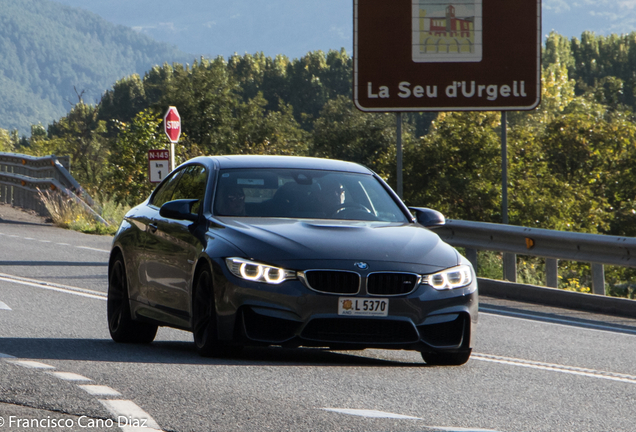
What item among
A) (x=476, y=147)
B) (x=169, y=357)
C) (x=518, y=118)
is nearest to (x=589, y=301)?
(x=169, y=357)

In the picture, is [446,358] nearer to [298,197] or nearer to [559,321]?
[298,197]

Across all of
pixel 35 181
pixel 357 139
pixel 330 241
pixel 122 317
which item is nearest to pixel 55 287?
pixel 122 317

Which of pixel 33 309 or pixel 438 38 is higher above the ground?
pixel 438 38

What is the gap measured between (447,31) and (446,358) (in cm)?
970

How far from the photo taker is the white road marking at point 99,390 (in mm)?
5848

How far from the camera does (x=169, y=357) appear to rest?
7520 mm

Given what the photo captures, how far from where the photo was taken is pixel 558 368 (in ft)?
25.8

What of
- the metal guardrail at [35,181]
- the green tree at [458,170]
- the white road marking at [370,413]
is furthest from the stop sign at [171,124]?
the green tree at [458,170]

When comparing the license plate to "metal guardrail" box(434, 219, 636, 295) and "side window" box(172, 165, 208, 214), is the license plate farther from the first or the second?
"metal guardrail" box(434, 219, 636, 295)

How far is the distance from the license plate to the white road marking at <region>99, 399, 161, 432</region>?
1.62m

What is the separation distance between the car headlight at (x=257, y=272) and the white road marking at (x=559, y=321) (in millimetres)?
4786

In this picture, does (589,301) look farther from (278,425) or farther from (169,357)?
(278,425)

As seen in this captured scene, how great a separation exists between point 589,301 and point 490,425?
7271 millimetres

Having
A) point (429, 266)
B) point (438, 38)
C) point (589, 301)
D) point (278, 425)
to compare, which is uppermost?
point (438, 38)
